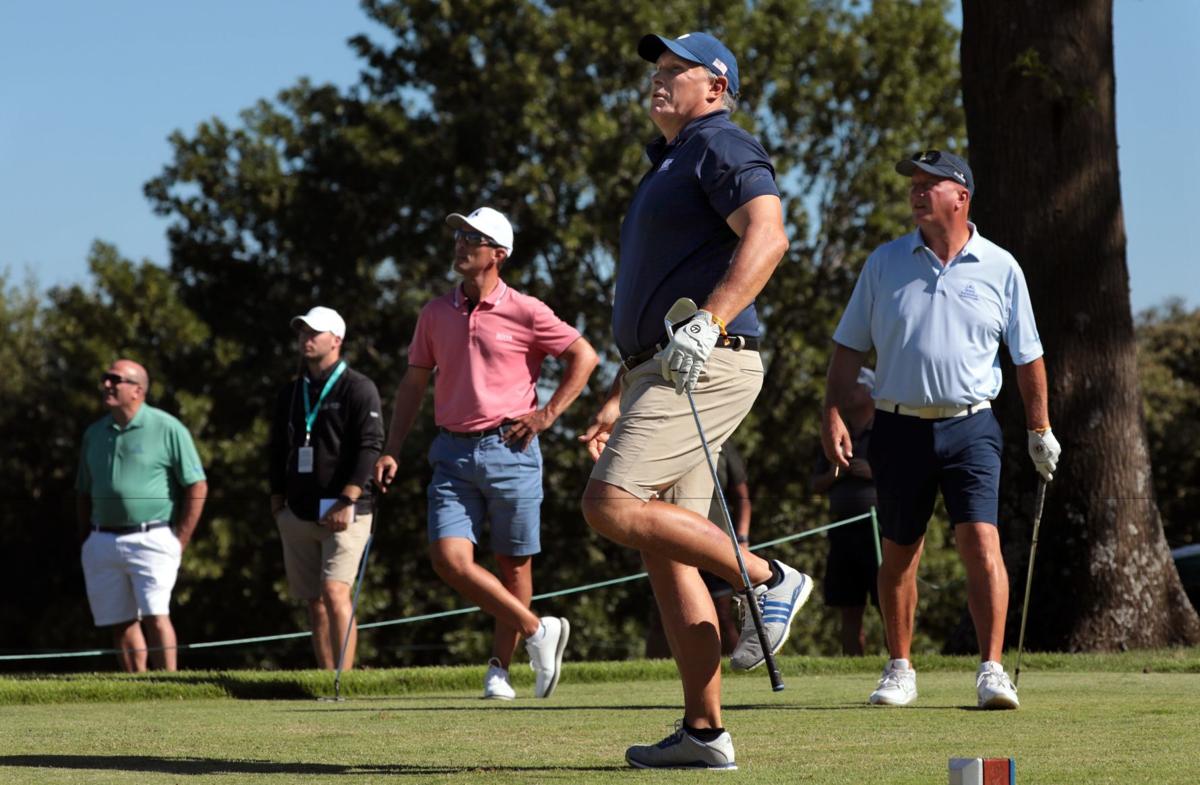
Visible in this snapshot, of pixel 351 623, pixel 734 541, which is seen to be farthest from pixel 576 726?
pixel 351 623

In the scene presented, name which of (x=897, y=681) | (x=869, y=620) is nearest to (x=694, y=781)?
(x=897, y=681)

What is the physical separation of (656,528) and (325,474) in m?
5.56

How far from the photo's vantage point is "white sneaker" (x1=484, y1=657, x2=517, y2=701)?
26.9 feet

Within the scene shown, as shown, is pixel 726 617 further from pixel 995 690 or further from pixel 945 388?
pixel 995 690

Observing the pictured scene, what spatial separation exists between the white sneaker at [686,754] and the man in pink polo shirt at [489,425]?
3.21m

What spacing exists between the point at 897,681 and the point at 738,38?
22.6 m

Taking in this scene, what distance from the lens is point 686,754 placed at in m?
4.94

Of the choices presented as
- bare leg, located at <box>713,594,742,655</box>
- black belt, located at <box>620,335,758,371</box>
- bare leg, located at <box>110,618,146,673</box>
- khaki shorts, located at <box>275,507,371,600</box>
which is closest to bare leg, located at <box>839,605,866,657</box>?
bare leg, located at <box>713,594,742,655</box>

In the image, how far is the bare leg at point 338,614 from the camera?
389 inches

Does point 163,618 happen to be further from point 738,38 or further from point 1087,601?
point 738,38

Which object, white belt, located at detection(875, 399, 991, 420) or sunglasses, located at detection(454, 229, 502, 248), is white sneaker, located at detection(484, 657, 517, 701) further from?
white belt, located at detection(875, 399, 991, 420)

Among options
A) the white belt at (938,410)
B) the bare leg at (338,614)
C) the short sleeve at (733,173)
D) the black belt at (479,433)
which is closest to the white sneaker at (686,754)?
the short sleeve at (733,173)

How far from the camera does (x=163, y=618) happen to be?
1144 centimetres

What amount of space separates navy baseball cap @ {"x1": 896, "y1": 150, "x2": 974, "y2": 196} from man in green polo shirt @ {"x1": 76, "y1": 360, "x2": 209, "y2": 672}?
6.00m
